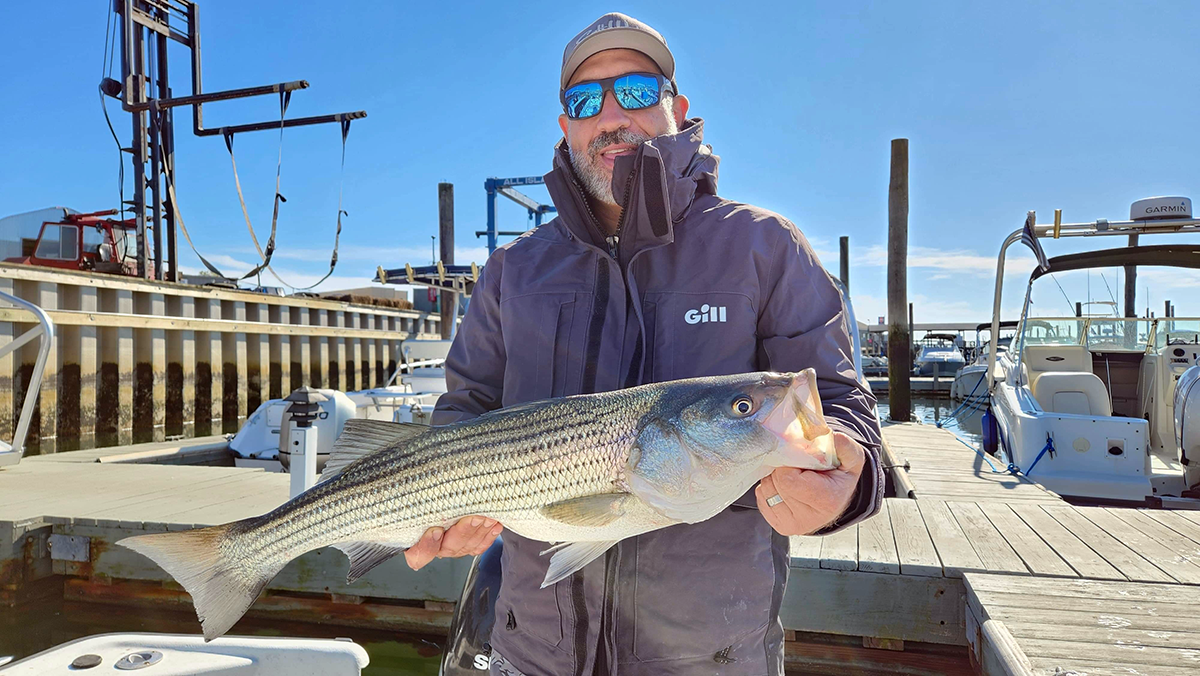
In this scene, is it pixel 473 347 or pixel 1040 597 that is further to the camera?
pixel 1040 597

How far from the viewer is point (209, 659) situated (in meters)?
3.58

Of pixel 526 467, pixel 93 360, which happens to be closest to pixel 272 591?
pixel 526 467

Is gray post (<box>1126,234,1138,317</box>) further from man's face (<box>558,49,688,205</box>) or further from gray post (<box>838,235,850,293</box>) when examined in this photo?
man's face (<box>558,49,688,205</box>)

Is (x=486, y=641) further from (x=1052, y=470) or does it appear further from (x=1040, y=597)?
(x=1052, y=470)

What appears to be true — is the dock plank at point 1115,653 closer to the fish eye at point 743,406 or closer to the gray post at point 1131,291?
the fish eye at point 743,406

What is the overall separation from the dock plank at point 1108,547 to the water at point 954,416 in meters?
6.41

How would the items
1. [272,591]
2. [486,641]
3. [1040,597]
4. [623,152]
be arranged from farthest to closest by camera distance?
1. [272,591]
2. [1040,597]
3. [486,641]
4. [623,152]

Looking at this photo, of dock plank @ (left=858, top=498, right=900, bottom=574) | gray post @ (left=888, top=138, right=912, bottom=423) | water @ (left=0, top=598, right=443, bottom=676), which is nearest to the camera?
dock plank @ (left=858, top=498, right=900, bottom=574)

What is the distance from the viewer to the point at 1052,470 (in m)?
8.85

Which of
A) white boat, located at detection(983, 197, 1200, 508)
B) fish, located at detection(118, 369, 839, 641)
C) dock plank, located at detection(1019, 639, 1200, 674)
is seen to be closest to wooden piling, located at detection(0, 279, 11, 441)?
fish, located at detection(118, 369, 839, 641)

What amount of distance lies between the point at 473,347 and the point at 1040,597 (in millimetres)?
3791

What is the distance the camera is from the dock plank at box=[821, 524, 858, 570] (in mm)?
5035

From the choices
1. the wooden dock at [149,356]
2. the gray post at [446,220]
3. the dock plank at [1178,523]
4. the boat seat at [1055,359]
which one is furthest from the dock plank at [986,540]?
the gray post at [446,220]

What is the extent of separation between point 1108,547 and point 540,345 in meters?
5.06
